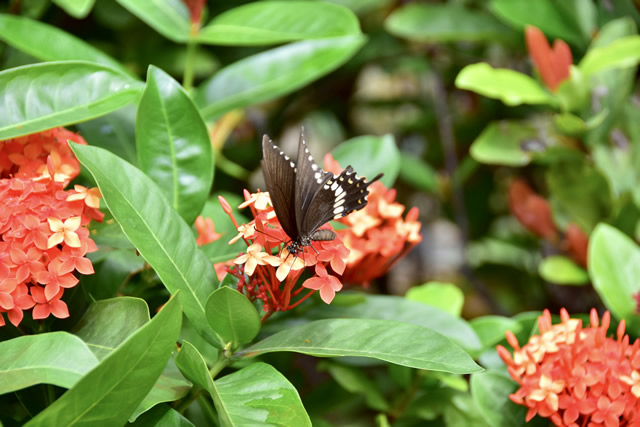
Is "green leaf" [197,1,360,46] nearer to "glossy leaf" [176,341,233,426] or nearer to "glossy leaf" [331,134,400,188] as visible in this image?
"glossy leaf" [331,134,400,188]

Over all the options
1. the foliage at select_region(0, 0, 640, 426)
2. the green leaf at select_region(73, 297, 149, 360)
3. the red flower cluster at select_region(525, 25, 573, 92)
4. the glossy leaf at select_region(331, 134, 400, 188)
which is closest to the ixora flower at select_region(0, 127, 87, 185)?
the foliage at select_region(0, 0, 640, 426)

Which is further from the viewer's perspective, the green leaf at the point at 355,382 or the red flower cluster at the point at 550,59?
the red flower cluster at the point at 550,59

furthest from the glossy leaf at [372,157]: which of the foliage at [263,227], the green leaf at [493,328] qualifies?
the green leaf at [493,328]

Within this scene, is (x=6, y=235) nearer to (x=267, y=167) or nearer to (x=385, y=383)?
(x=267, y=167)

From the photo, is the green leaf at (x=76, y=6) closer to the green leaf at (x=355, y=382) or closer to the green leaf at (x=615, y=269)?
the green leaf at (x=355, y=382)

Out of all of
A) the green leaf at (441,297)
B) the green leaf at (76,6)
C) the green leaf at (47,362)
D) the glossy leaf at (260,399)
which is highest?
the green leaf at (76,6)

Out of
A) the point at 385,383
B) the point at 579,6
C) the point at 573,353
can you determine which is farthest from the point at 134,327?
the point at 579,6
